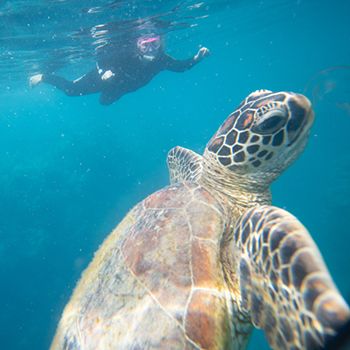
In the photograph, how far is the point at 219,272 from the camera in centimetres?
209

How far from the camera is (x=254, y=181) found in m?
2.97

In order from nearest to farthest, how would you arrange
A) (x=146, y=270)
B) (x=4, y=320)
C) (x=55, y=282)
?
1. (x=146, y=270)
2. (x=4, y=320)
3. (x=55, y=282)

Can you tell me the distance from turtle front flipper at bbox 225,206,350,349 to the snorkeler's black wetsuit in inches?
375

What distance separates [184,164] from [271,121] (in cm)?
204

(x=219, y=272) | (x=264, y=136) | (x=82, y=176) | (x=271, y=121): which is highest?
(x=271, y=121)

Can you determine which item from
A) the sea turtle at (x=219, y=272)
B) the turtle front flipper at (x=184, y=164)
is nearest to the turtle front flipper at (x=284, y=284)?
the sea turtle at (x=219, y=272)

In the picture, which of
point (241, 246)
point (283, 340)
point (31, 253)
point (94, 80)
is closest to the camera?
point (283, 340)

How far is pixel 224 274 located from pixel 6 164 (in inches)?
938

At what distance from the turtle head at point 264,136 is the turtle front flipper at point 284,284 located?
2.24ft

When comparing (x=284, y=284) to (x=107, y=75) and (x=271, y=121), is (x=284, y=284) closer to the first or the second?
(x=271, y=121)

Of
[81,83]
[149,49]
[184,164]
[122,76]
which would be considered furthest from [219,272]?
[81,83]

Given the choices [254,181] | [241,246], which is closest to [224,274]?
[241,246]

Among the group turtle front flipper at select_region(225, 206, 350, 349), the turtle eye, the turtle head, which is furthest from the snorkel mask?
turtle front flipper at select_region(225, 206, 350, 349)

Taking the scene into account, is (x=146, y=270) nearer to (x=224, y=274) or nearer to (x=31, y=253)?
(x=224, y=274)
